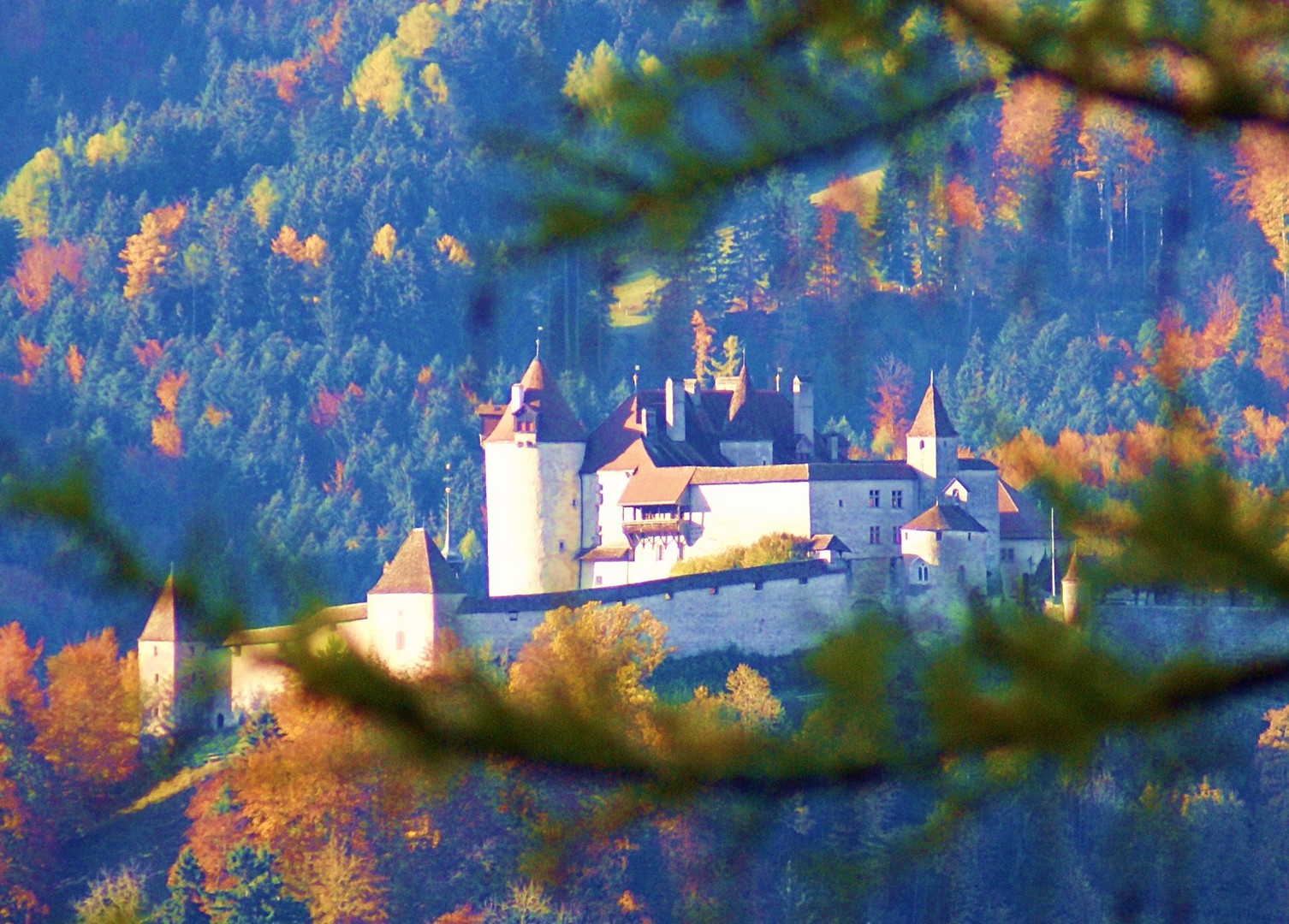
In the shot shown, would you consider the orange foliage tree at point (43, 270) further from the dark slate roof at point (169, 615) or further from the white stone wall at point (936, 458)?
the dark slate roof at point (169, 615)

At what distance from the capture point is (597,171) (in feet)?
9.91

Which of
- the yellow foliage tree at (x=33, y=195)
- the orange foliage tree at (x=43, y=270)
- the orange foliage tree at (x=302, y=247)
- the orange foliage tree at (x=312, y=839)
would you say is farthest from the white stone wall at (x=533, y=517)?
the yellow foliage tree at (x=33, y=195)

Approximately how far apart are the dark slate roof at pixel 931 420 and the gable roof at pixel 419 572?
23.8ft

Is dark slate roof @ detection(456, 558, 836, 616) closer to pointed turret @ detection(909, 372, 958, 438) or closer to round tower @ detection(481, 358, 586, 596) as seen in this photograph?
round tower @ detection(481, 358, 586, 596)

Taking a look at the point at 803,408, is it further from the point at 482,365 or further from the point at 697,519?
the point at 482,365

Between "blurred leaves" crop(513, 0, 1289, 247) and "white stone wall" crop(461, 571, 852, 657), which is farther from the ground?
"blurred leaves" crop(513, 0, 1289, 247)

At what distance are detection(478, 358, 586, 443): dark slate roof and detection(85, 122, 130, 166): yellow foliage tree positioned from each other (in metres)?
40.3

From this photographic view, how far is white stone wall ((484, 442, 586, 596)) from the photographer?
35062mm

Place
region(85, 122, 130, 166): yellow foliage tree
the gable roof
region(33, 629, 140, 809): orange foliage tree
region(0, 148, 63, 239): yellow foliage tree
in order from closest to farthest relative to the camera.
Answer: region(33, 629, 140, 809): orange foliage tree → the gable roof → region(85, 122, 130, 166): yellow foliage tree → region(0, 148, 63, 239): yellow foliage tree

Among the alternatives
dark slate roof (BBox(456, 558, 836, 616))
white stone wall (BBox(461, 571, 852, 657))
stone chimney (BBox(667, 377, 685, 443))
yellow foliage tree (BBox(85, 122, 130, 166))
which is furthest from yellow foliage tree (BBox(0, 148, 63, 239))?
white stone wall (BBox(461, 571, 852, 657))

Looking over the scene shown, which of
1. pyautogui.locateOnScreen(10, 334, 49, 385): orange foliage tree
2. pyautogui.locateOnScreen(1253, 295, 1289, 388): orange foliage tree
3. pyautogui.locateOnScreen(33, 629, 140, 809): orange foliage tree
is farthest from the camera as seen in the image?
pyautogui.locateOnScreen(10, 334, 49, 385): orange foliage tree

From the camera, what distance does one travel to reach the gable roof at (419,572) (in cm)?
3359

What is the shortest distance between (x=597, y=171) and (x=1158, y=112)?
0.74 metres

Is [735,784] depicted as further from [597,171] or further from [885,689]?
[597,171]
